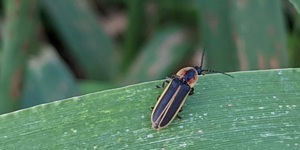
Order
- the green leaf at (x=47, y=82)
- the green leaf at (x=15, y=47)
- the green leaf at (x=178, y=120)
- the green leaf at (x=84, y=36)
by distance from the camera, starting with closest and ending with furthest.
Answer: the green leaf at (x=178, y=120) → the green leaf at (x=15, y=47) → the green leaf at (x=47, y=82) → the green leaf at (x=84, y=36)

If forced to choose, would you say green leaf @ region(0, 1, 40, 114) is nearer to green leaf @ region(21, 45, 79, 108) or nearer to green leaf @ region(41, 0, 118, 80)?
green leaf @ region(21, 45, 79, 108)

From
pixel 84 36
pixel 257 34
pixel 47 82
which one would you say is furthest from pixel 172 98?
pixel 84 36

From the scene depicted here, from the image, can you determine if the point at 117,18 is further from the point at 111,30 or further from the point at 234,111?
the point at 234,111

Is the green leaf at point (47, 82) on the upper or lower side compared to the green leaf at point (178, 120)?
lower

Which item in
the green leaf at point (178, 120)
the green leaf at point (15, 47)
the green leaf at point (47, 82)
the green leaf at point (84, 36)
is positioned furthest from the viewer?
the green leaf at point (84, 36)

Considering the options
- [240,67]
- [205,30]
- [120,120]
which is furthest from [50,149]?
[205,30]

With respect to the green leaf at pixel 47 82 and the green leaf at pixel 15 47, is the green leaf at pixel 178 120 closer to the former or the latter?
the green leaf at pixel 15 47

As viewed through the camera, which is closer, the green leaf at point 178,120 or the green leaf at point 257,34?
the green leaf at point 178,120

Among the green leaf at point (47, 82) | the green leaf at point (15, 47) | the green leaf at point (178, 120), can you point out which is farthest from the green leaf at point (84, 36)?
the green leaf at point (178, 120)
